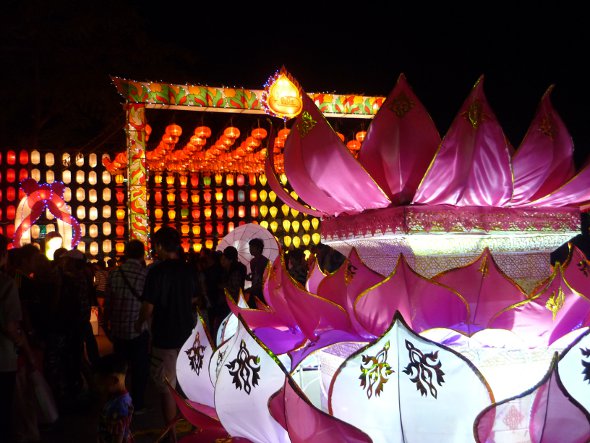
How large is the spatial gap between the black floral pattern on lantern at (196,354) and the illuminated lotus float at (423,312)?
0.12 ft

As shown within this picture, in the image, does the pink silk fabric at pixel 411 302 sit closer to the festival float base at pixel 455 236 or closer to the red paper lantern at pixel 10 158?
the festival float base at pixel 455 236

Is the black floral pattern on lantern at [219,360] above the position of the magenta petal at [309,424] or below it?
above

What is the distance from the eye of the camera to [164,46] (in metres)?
21.6

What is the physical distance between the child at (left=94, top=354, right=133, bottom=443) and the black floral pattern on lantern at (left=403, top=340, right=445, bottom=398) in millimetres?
1895

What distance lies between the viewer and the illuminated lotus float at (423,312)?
1.57 metres

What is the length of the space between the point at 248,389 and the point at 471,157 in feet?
2.83

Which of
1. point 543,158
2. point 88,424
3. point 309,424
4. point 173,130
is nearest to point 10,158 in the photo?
point 173,130

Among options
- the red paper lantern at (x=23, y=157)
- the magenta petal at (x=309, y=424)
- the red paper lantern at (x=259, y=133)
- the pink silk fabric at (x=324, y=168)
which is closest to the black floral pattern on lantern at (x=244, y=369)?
the magenta petal at (x=309, y=424)

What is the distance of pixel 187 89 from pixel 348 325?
1442cm

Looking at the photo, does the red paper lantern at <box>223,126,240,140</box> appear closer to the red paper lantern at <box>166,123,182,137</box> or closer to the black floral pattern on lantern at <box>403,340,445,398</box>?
the red paper lantern at <box>166,123,182,137</box>

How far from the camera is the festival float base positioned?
1.96 metres

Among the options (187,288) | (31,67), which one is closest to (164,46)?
(31,67)

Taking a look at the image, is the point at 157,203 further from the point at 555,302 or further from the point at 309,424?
the point at 309,424

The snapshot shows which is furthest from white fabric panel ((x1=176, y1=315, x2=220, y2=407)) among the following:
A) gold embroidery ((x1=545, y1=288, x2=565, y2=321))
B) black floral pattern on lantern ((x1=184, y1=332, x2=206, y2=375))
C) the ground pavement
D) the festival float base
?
the ground pavement
